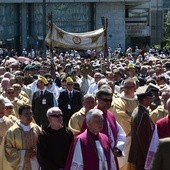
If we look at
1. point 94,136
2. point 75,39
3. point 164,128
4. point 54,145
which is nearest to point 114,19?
point 75,39

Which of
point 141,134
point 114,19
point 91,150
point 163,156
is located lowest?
point 114,19

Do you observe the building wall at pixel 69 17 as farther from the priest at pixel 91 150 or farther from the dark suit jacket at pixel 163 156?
the dark suit jacket at pixel 163 156

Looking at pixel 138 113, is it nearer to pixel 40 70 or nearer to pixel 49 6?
pixel 40 70

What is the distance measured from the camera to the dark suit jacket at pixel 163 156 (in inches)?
265

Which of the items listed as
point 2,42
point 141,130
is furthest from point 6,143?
point 2,42

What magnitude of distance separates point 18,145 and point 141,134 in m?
1.62

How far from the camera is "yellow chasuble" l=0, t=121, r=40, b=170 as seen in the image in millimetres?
9672

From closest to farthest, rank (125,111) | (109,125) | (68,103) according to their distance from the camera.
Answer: (109,125) < (125,111) < (68,103)

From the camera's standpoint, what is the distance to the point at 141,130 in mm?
9703

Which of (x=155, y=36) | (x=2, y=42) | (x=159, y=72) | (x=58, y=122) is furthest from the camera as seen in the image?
(x=155, y=36)

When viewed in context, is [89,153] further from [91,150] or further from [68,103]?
[68,103]

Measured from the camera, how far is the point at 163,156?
6738mm

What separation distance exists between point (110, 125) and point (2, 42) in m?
52.1

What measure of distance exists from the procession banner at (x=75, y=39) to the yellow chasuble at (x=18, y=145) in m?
13.5
